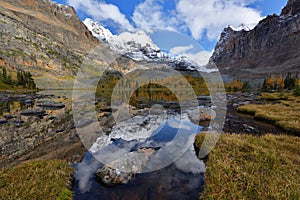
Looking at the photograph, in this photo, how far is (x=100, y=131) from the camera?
14.4 metres

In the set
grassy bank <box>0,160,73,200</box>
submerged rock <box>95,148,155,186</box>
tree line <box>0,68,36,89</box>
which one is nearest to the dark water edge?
submerged rock <box>95,148,155,186</box>

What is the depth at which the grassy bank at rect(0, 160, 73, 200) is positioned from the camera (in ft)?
17.0

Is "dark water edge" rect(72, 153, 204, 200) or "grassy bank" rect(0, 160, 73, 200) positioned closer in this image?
"grassy bank" rect(0, 160, 73, 200)

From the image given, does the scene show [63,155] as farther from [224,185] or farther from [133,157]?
[224,185]

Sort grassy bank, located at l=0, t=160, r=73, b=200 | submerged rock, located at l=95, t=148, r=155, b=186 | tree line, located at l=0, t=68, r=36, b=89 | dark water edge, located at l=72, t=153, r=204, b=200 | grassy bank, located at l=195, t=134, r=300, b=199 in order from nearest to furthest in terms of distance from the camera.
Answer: grassy bank, located at l=0, t=160, r=73, b=200
grassy bank, located at l=195, t=134, r=300, b=199
dark water edge, located at l=72, t=153, r=204, b=200
submerged rock, located at l=95, t=148, r=155, b=186
tree line, located at l=0, t=68, r=36, b=89

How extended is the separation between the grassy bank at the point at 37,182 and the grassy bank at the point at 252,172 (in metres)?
5.67

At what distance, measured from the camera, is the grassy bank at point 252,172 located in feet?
17.4

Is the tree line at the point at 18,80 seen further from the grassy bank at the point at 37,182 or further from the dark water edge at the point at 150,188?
the dark water edge at the point at 150,188

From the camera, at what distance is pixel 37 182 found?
229 inches

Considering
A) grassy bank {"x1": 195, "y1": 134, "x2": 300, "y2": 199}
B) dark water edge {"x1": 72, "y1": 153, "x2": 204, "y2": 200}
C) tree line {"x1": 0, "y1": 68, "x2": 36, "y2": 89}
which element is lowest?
dark water edge {"x1": 72, "y1": 153, "x2": 204, "y2": 200}

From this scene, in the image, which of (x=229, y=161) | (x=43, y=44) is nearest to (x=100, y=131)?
(x=229, y=161)

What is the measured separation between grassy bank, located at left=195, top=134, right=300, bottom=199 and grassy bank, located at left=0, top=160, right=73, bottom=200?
18.6 feet

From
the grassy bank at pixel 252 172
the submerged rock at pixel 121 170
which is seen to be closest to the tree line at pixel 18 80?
the submerged rock at pixel 121 170

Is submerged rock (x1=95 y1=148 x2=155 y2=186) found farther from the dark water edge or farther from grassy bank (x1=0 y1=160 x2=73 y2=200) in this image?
grassy bank (x1=0 y1=160 x2=73 y2=200)
